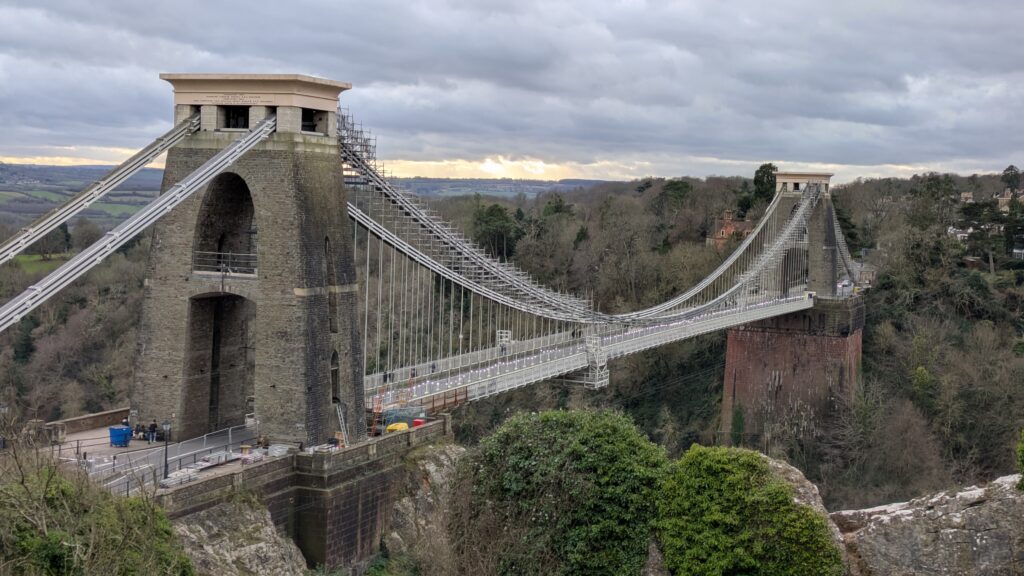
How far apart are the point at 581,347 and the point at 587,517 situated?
1184 centimetres

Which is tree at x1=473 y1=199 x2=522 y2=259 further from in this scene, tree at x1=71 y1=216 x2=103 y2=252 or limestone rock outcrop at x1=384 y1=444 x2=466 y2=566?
limestone rock outcrop at x1=384 y1=444 x2=466 y2=566

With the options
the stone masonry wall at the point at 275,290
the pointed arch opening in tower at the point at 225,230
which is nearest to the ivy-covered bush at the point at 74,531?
the stone masonry wall at the point at 275,290

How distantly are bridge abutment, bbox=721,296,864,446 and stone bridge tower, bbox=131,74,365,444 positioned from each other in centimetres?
2111

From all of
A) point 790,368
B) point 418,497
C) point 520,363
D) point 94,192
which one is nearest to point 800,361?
point 790,368

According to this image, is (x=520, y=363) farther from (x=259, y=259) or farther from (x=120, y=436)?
(x=120, y=436)

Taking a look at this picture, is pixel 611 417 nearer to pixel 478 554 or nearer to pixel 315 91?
pixel 478 554

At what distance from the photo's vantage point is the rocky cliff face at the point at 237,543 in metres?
15.0

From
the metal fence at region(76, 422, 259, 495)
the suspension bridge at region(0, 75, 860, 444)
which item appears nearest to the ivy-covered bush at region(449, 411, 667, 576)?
the suspension bridge at region(0, 75, 860, 444)

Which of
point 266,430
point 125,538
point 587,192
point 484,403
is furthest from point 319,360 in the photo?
point 587,192

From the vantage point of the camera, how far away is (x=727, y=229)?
46.6m

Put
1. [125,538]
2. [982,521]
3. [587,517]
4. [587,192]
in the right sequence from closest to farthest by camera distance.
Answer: [125,538], [982,521], [587,517], [587,192]

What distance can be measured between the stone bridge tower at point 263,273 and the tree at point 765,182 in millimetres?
31342

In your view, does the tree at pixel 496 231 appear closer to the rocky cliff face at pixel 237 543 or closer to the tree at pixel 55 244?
the tree at pixel 55 244

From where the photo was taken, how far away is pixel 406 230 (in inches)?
871
